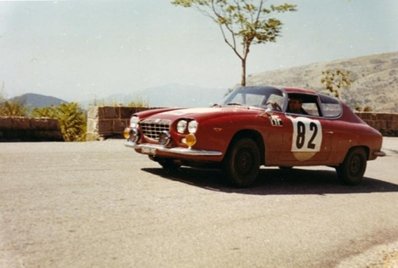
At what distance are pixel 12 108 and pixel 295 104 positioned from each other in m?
8.94

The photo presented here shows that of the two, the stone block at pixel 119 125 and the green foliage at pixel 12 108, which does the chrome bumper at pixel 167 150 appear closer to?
the stone block at pixel 119 125

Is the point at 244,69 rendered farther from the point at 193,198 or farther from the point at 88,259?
the point at 88,259

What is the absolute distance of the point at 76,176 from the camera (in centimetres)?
665

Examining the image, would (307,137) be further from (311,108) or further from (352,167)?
(352,167)

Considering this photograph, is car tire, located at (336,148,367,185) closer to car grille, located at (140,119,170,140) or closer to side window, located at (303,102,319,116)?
side window, located at (303,102,319,116)

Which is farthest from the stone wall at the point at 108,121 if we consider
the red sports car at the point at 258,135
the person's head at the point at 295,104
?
the person's head at the point at 295,104

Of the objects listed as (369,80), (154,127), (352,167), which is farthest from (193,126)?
(369,80)

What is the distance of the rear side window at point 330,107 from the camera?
8.00 metres

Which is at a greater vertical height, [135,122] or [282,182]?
[135,122]

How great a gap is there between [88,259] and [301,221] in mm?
2525

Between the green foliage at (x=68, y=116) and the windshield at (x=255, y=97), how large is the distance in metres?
7.48

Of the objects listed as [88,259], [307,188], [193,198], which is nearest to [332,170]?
[307,188]

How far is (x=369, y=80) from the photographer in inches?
5886

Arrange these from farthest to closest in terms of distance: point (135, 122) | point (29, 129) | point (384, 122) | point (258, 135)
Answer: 1. point (384, 122)
2. point (29, 129)
3. point (135, 122)
4. point (258, 135)
